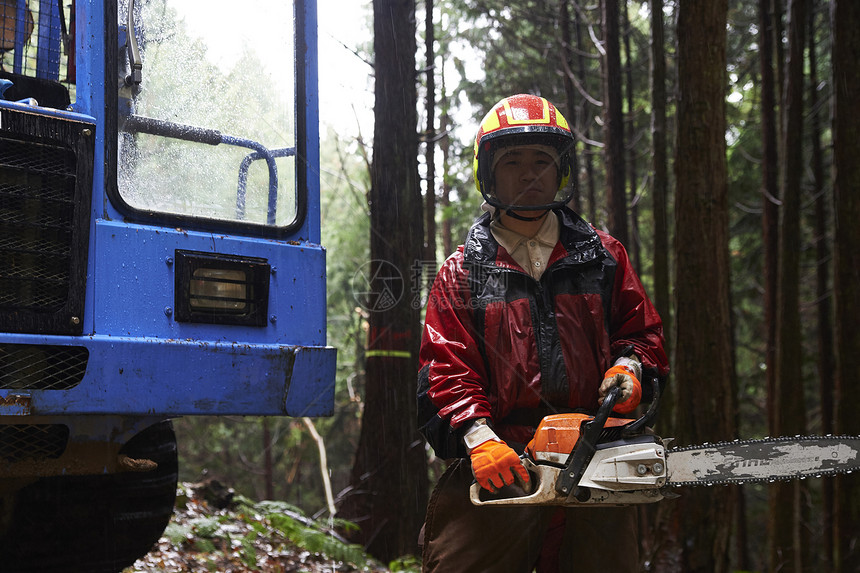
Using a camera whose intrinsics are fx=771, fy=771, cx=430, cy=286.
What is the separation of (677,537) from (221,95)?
390 cm

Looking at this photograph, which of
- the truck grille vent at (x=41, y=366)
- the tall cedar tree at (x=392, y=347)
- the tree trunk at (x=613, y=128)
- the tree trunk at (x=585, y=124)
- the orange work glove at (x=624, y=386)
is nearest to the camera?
the orange work glove at (x=624, y=386)

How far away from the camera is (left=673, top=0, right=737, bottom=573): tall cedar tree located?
500cm

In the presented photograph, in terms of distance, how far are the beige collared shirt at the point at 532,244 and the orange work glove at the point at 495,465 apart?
662 mm

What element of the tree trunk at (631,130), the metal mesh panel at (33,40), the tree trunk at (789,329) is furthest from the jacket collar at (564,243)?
the tree trunk at (631,130)

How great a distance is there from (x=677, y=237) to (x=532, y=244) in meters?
2.77

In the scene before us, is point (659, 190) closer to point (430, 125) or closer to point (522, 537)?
point (430, 125)

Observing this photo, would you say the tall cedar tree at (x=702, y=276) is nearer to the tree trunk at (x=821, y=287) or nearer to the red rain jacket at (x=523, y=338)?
the red rain jacket at (x=523, y=338)

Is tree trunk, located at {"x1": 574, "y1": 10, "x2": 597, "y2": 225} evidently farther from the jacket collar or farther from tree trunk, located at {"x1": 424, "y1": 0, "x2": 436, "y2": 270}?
the jacket collar

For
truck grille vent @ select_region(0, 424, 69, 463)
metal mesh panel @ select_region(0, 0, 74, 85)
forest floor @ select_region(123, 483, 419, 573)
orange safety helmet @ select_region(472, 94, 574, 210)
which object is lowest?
forest floor @ select_region(123, 483, 419, 573)

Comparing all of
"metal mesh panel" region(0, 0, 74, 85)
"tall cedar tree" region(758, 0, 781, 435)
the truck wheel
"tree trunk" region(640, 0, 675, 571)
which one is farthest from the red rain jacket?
"tall cedar tree" region(758, 0, 781, 435)

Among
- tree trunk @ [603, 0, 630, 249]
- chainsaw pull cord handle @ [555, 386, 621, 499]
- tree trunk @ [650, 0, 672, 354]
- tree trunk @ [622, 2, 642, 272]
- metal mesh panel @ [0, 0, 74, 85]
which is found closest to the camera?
chainsaw pull cord handle @ [555, 386, 621, 499]

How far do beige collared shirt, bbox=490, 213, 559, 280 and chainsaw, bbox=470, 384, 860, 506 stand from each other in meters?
0.60

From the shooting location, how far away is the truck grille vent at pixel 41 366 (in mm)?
3102

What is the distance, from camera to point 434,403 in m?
2.59
